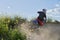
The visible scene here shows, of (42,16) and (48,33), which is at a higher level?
(42,16)

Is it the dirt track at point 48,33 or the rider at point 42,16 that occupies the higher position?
the rider at point 42,16

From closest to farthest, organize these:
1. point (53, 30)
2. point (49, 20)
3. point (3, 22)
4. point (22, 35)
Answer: point (22, 35) < point (3, 22) < point (53, 30) < point (49, 20)

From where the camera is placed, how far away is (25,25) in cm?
1292

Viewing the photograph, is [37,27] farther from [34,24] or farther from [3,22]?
[3,22]

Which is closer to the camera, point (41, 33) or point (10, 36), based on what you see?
point (10, 36)

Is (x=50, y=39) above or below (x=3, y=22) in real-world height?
below

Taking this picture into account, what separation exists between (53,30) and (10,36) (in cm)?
342

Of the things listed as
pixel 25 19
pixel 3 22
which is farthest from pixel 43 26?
pixel 3 22

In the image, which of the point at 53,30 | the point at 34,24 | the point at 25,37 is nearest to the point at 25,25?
the point at 34,24

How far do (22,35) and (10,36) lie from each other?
516 millimetres

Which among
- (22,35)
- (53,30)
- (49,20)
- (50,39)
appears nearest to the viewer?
(22,35)

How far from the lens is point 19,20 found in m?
13.5

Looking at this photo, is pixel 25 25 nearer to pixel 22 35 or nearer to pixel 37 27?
pixel 37 27

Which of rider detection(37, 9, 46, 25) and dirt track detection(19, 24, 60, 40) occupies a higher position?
rider detection(37, 9, 46, 25)
